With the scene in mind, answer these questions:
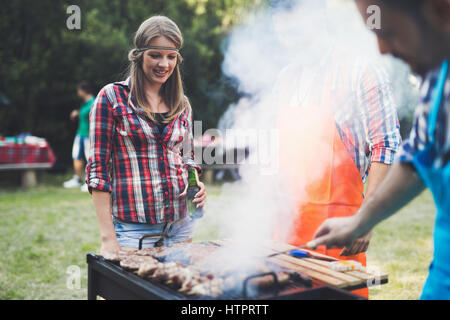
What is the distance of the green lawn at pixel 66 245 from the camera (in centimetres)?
430

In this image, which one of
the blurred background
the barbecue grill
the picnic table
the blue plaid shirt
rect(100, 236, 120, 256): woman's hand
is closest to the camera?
the blue plaid shirt

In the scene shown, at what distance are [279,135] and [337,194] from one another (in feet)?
1.84

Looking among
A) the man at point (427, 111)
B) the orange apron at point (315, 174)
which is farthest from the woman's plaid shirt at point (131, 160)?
the man at point (427, 111)

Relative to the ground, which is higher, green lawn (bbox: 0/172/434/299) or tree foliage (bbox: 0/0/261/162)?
tree foliage (bbox: 0/0/261/162)

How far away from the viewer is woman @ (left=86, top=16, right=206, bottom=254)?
2.31 m

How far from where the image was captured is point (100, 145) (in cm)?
229

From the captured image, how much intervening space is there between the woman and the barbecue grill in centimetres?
32

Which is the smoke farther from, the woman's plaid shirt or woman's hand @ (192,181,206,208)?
the woman's plaid shirt

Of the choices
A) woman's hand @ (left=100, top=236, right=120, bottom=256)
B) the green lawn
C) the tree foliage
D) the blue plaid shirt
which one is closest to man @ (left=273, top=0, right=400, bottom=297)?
the blue plaid shirt

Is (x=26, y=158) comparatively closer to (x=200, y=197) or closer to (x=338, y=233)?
(x=200, y=197)

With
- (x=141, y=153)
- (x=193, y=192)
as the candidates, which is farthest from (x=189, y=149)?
(x=141, y=153)
